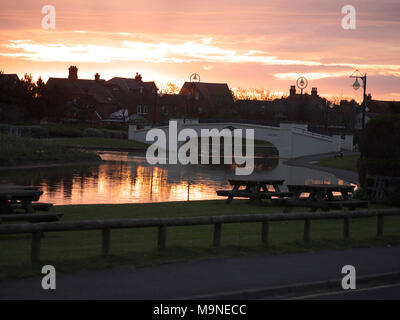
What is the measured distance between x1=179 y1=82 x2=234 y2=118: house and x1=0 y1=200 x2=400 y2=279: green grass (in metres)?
102

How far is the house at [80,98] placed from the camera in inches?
4166

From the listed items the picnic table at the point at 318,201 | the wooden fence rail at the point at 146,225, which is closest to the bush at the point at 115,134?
the picnic table at the point at 318,201

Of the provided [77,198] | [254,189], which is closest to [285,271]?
[254,189]

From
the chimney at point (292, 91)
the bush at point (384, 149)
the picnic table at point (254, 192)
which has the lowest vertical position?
the picnic table at point (254, 192)

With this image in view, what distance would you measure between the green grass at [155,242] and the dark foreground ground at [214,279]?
1.39 ft

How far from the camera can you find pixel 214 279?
10047 millimetres

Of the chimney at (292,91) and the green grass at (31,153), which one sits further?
the chimney at (292,91)

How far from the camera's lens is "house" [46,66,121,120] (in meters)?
106

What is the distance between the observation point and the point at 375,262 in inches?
477

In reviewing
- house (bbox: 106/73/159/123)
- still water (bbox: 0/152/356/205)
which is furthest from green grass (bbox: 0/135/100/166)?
house (bbox: 106/73/159/123)

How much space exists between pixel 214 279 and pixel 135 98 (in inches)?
4941

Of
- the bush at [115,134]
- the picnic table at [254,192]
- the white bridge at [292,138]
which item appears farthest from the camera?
the bush at [115,134]

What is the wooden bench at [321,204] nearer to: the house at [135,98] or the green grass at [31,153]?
the green grass at [31,153]

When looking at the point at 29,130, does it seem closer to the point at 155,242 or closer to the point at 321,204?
the point at 321,204
